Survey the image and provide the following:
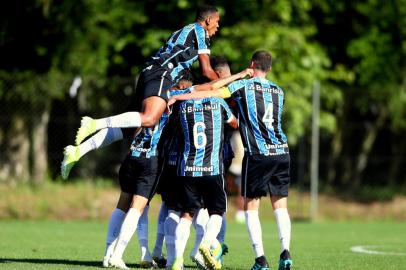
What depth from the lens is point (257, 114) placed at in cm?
880

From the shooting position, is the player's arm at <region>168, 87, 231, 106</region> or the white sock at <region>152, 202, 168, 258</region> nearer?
the player's arm at <region>168, 87, 231, 106</region>

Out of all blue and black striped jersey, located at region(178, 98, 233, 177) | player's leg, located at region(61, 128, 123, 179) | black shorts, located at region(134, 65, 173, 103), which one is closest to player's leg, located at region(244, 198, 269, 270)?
blue and black striped jersey, located at region(178, 98, 233, 177)

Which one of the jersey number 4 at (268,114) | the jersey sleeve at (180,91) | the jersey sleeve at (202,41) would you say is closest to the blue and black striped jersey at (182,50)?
the jersey sleeve at (202,41)

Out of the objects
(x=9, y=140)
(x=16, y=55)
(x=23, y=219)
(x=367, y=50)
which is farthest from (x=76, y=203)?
(x=367, y=50)

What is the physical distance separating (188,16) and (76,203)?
568 cm

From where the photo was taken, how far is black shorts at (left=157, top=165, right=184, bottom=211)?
345 inches

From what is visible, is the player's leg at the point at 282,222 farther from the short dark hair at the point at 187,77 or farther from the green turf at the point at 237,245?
the short dark hair at the point at 187,77

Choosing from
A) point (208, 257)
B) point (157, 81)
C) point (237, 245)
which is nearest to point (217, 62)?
point (157, 81)

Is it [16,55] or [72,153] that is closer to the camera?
[72,153]

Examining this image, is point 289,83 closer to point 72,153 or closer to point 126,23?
point 126,23

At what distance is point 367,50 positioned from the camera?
2333 cm

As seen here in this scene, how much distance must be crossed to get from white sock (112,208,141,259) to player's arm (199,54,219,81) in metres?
1.67

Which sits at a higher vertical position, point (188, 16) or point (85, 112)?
point (188, 16)

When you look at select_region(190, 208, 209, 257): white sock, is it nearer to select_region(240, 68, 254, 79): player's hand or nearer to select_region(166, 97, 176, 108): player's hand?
select_region(166, 97, 176, 108): player's hand
